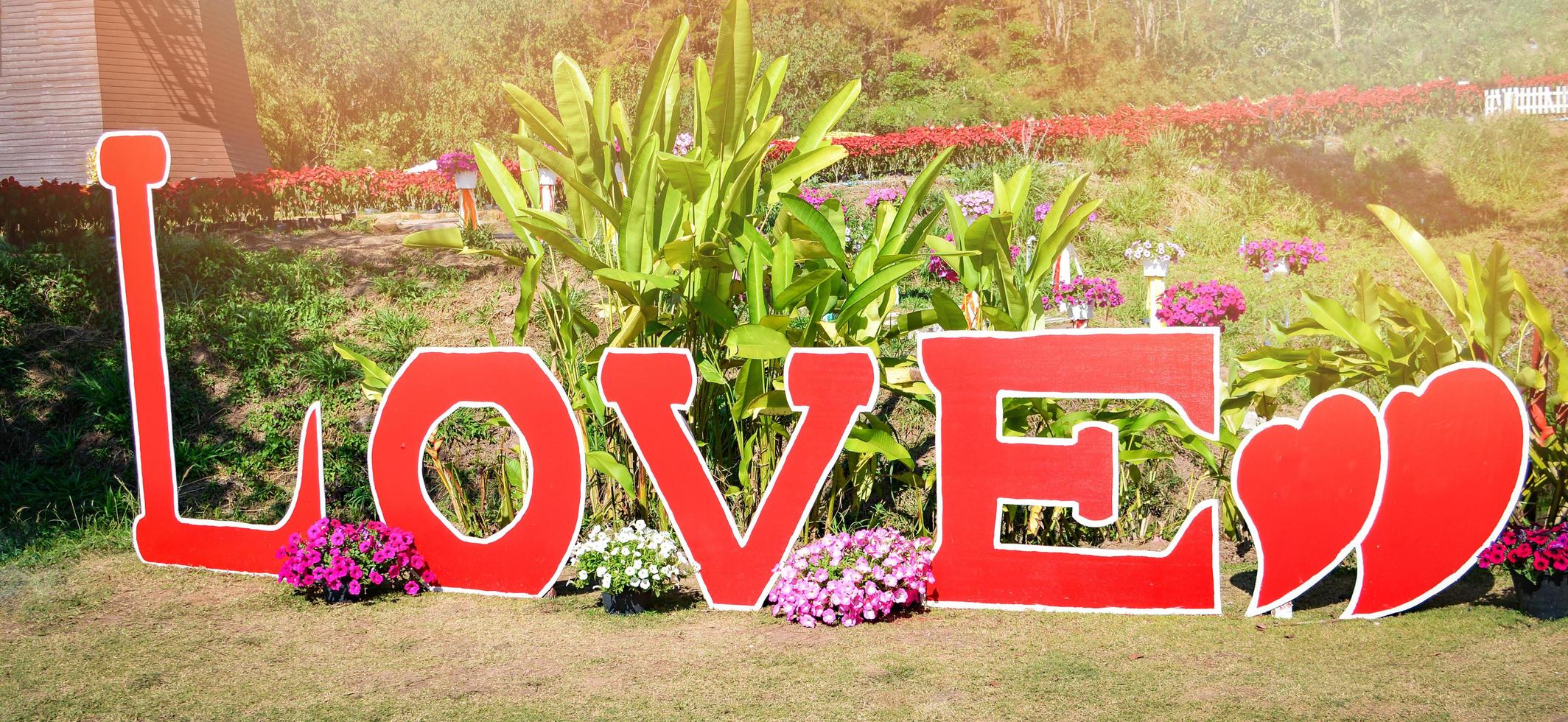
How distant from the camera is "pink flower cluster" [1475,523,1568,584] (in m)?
3.11

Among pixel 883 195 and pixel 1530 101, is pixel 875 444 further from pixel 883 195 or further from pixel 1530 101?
pixel 1530 101

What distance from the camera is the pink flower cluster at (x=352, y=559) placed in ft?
12.8

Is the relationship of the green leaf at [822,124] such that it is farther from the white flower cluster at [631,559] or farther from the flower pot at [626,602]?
the flower pot at [626,602]

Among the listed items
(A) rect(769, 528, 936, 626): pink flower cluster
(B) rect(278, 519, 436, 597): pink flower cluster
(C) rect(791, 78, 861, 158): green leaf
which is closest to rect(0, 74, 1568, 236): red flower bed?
(C) rect(791, 78, 861, 158): green leaf

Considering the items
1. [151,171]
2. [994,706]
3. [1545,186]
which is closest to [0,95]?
[151,171]

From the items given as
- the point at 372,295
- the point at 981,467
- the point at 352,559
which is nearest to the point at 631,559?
the point at 352,559

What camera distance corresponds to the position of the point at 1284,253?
25.9 feet

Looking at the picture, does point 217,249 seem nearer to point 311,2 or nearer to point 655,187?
point 655,187

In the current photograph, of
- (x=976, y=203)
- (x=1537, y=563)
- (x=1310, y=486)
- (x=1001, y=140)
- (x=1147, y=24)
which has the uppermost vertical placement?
(x=1147, y=24)

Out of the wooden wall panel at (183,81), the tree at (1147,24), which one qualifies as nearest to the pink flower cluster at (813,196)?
the wooden wall panel at (183,81)

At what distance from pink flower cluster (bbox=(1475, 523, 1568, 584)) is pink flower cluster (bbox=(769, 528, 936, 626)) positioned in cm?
161

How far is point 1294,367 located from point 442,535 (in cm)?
295

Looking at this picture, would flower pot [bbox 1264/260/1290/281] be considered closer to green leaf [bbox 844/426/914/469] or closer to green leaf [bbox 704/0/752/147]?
green leaf [bbox 844/426/914/469]

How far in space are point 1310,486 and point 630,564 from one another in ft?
6.87
